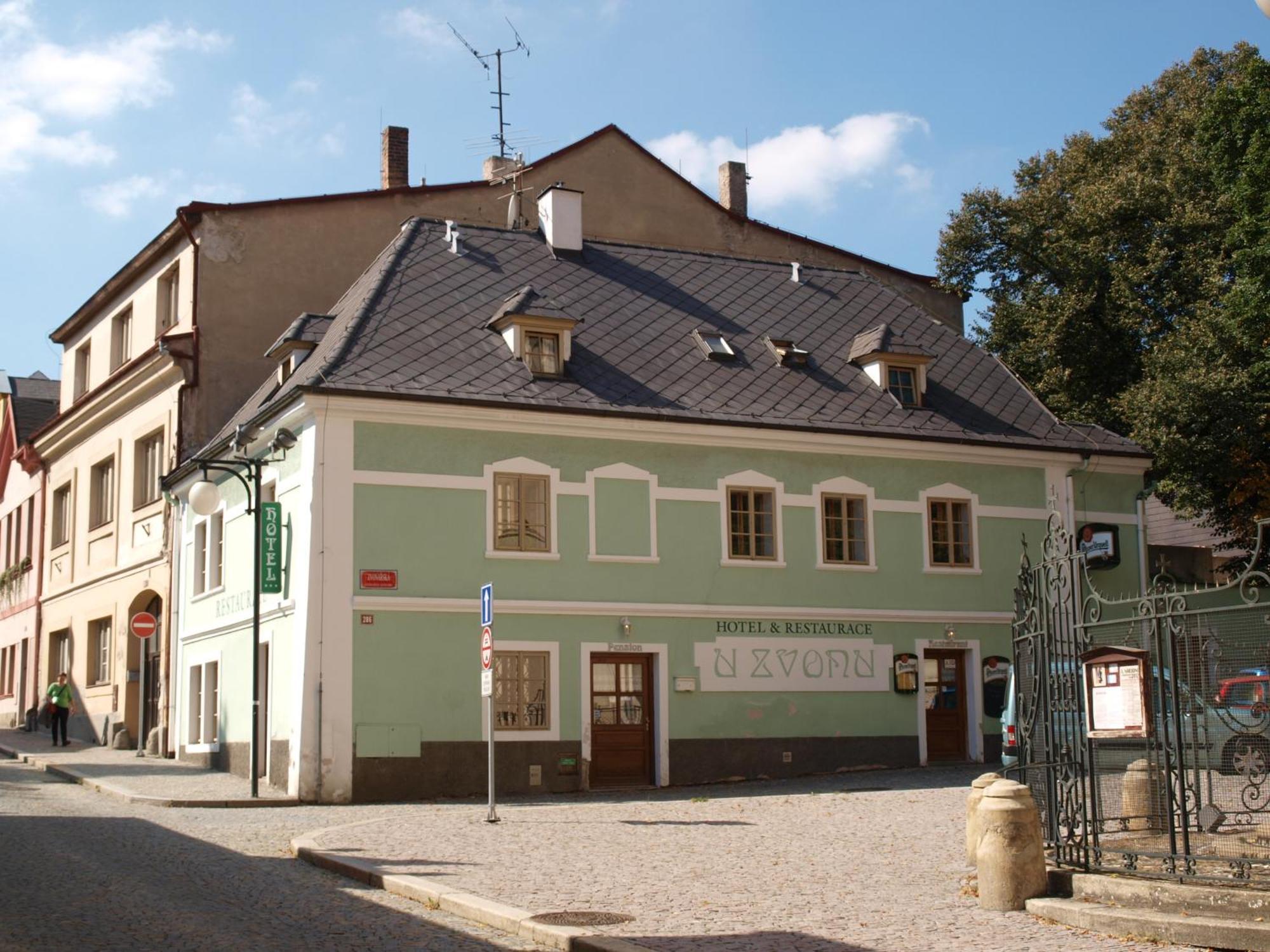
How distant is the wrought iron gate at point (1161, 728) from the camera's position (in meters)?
9.79

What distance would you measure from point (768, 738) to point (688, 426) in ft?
17.5

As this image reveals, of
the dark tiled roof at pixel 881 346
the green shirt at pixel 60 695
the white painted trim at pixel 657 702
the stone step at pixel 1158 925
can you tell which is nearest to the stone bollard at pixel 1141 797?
the stone step at pixel 1158 925

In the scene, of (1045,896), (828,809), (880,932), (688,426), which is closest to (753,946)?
(880,932)

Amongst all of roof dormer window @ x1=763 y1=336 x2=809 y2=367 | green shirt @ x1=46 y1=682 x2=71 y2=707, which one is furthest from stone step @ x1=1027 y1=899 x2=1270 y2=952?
green shirt @ x1=46 y1=682 x2=71 y2=707

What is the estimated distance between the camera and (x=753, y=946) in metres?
9.79

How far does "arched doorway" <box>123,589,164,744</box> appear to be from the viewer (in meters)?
31.6

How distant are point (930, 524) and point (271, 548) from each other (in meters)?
11.6

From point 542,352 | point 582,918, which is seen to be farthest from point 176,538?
point 582,918

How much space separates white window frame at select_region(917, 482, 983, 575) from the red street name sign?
979 cm

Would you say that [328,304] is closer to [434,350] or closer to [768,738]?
[434,350]

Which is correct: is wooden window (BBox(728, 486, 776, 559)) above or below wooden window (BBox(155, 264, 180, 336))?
below

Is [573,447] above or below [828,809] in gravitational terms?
above

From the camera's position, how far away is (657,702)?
2488cm

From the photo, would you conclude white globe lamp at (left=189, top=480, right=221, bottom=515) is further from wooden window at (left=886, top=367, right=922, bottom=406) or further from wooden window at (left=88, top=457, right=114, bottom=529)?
wooden window at (left=88, top=457, right=114, bottom=529)
